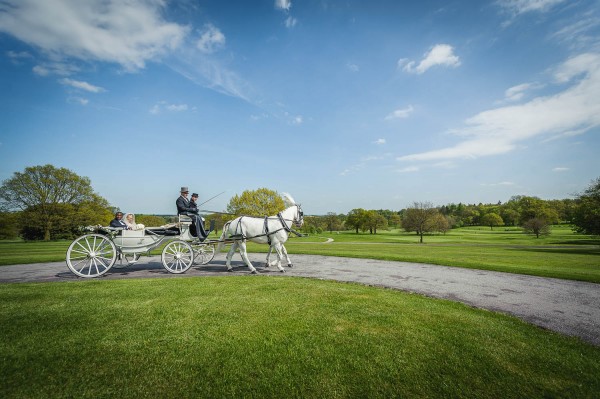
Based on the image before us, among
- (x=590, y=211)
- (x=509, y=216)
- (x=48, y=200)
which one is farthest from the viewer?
(x=509, y=216)

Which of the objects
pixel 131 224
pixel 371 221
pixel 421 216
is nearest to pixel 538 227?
pixel 421 216

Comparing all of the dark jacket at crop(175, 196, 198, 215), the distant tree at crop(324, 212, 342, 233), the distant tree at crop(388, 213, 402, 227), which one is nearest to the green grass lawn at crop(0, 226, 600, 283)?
the dark jacket at crop(175, 196, 198, 215)

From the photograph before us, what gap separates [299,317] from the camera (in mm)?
5008

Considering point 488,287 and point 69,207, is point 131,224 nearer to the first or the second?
point 488,287

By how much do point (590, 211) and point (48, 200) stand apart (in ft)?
253

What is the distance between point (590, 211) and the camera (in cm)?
3166

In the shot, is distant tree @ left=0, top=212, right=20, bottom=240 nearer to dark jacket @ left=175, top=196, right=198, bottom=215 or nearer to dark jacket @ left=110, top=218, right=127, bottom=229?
dark jacket @ left=110, top=218, right=127, bottom=229

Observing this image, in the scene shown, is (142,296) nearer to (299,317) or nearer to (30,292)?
(30,292)

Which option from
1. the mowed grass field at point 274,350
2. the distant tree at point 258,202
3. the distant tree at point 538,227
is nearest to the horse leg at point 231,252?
the mowed grass field at point 274,350

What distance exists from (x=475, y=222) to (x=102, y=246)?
129214 millimetres

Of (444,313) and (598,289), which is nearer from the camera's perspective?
(444,313)

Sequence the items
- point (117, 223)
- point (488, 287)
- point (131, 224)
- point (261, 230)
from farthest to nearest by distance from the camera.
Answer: point (131, 224)
point (261, 230)
point (117, 223)
point (488, 287)

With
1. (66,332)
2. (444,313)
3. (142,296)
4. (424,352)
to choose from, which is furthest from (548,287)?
(66,332)

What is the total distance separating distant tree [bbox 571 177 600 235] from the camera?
31.0 metres
